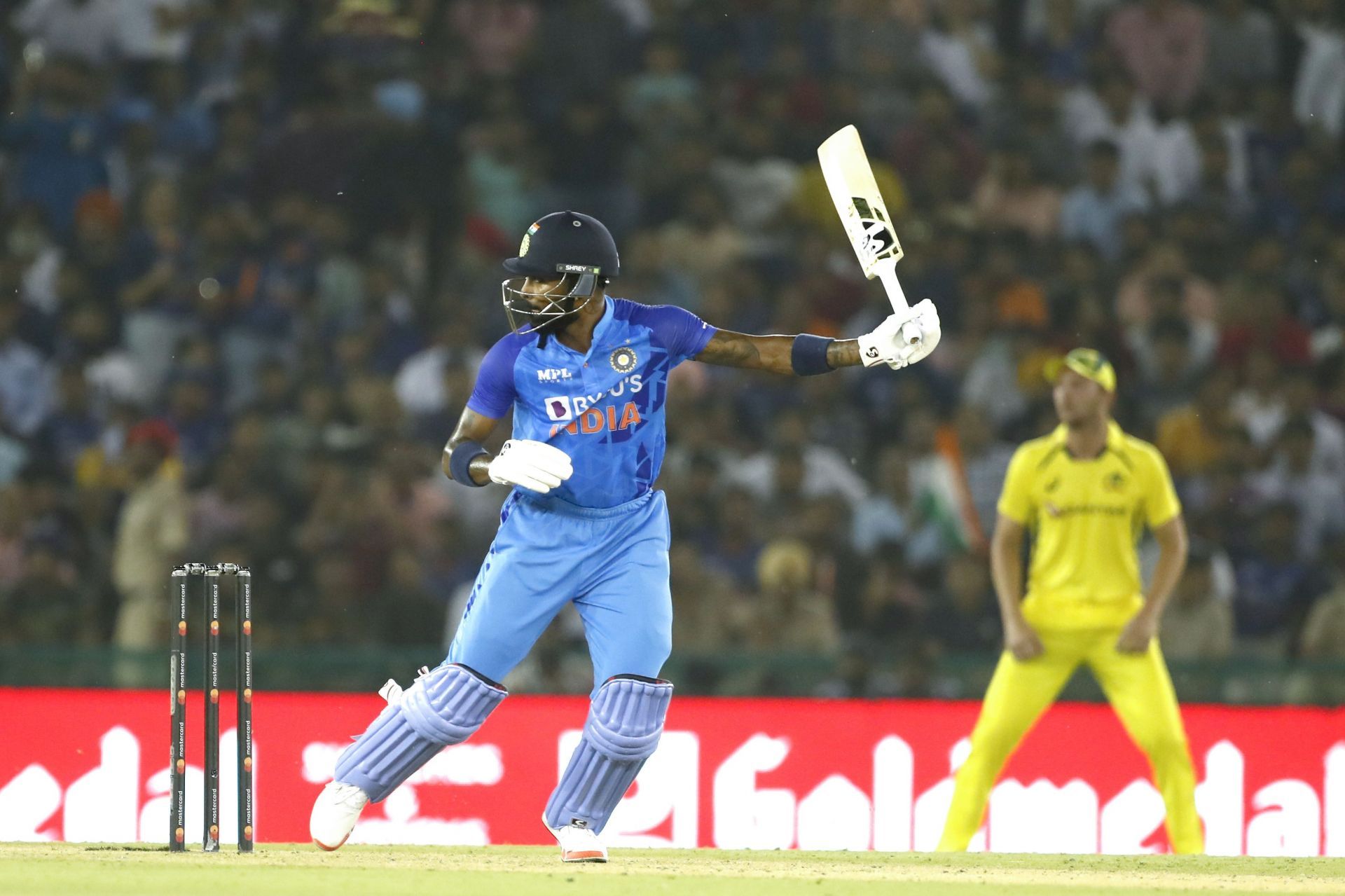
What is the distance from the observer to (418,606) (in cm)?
980

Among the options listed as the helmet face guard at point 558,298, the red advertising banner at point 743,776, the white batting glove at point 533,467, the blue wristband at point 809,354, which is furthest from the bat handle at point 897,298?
the red advertising banner at point 743,776

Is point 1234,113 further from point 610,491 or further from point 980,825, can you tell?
point 610,491

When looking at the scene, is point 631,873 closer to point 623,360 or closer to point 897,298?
point 623,360

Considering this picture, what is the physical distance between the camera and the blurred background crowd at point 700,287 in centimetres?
995

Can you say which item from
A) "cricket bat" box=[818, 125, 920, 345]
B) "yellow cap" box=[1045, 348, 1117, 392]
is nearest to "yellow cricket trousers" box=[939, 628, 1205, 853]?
"yellow cap" box=[1045, 348, 1117, 392]

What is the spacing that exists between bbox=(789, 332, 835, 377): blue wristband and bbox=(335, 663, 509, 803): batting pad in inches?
47.9

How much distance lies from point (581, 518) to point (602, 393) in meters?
0.35

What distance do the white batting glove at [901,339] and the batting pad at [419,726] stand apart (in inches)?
54.2

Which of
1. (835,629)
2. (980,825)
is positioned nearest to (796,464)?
(835,629)

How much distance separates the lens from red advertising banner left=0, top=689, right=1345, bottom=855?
873 cm

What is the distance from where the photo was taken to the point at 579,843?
5.71 meters

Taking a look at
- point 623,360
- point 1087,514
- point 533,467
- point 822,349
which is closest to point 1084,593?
point 1087,514

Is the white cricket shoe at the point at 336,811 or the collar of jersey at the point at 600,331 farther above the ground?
the collar of jersey at the point at 600,331

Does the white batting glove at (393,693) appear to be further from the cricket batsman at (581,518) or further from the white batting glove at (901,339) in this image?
the white batting glove at (901,339)
